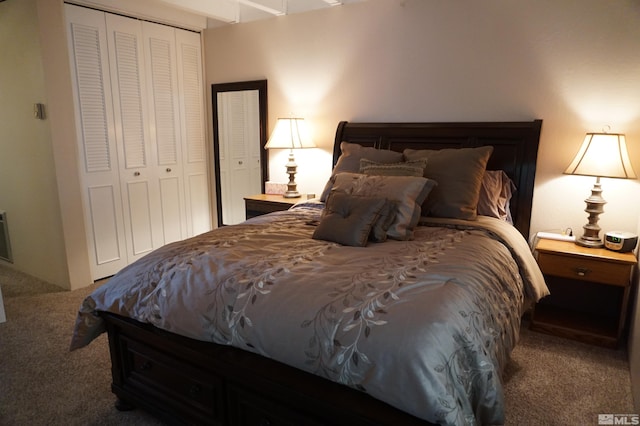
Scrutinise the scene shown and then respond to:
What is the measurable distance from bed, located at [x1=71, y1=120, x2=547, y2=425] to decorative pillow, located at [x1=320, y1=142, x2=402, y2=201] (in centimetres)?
36

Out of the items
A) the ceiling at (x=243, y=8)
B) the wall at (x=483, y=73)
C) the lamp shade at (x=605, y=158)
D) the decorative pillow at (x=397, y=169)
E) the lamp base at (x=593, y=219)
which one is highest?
the ceiling at (x=243, y=8)

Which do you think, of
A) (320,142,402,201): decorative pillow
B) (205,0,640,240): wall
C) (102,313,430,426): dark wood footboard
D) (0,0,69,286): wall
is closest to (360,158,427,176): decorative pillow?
(320,142,402,201): decorative pillow

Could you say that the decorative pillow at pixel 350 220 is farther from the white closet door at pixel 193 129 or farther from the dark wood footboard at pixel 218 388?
the white closet door at pixel 193 129

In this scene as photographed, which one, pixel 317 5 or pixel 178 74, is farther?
pixel 178 74

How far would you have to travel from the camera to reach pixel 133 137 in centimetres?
382

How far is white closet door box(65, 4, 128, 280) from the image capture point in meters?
3.36

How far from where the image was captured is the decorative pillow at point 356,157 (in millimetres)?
2936

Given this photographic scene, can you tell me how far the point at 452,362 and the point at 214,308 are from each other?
2.92ft

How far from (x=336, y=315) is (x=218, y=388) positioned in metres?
0.64

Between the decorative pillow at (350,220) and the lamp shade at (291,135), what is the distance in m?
1.57

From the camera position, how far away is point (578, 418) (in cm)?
190

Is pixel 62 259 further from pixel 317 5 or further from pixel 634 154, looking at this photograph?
pixel 634 154

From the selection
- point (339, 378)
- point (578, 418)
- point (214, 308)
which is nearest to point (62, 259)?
point (214, 308)

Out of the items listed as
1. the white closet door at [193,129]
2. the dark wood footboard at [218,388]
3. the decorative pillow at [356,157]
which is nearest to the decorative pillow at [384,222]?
the decorative pillow at [356,157]
